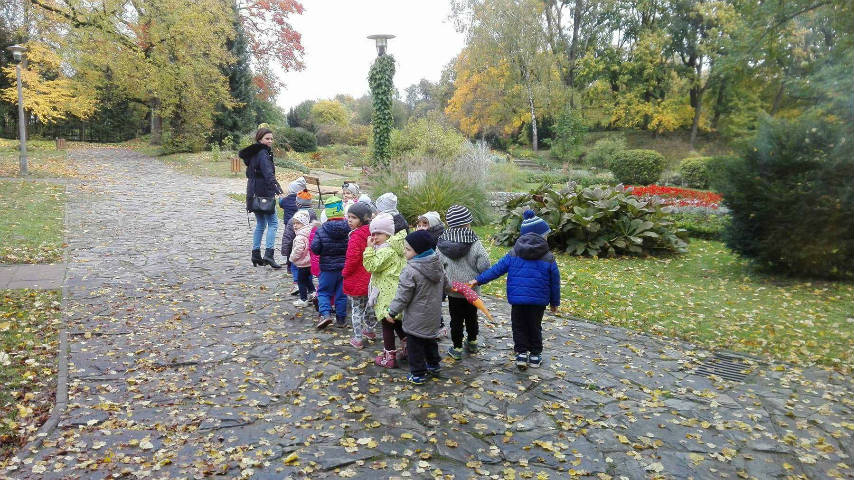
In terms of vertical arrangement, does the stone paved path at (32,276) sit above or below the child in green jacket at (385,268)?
below

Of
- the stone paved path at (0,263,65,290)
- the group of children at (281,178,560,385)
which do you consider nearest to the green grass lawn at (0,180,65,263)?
the stone paved path at (0,263,65,290)

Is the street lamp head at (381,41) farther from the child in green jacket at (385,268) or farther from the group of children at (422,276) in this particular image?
the child in green jacket at (385,268)

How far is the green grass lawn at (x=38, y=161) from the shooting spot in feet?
59.0

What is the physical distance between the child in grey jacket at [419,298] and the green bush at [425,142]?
12.1m

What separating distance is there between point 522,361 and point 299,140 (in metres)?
27.2

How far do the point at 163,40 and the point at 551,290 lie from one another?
23570 mm

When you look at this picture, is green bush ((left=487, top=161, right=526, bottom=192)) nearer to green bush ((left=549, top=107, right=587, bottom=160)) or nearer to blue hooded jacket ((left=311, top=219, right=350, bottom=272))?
blue hooded jacket ((left=311, top=219, right=350, bottom=272))

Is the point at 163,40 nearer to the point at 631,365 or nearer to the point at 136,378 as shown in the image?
the point at 136,378

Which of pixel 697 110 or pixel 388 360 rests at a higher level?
pixel 697 110

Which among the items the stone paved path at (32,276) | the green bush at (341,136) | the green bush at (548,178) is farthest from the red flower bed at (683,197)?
the green bush at (341,136)

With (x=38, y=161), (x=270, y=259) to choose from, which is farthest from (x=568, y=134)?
(x=270, y=259)

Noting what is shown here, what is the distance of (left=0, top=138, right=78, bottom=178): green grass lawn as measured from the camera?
18.0m

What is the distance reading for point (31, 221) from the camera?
10.9 metres

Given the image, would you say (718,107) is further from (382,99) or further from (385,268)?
(385,268)
